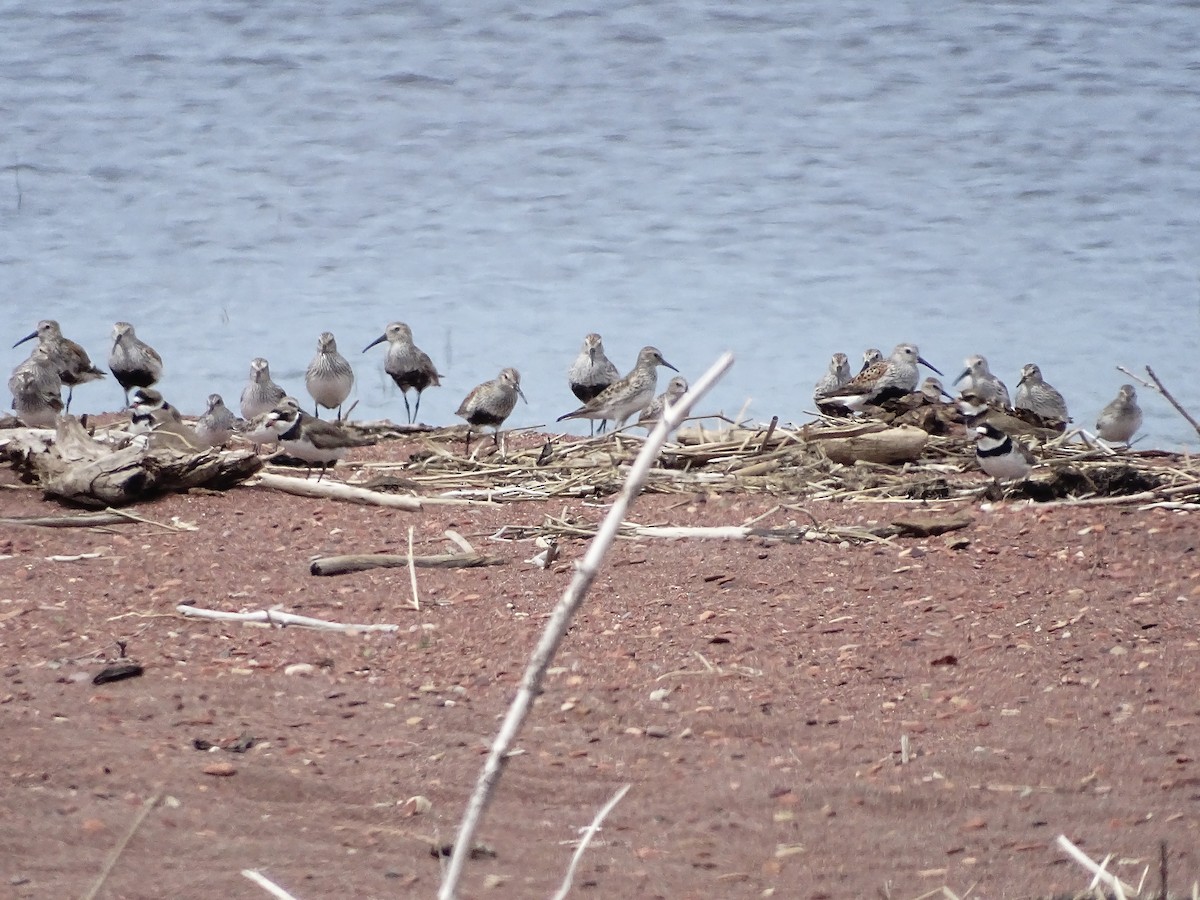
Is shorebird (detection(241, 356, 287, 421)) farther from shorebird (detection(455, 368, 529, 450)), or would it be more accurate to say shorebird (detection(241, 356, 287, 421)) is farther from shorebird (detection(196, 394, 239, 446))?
shorebird (detection(455, 368, 529, 450))

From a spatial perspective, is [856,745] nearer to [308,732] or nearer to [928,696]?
[928,696]

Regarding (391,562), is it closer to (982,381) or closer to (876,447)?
(876,447)

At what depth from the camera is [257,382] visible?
38.9 feet

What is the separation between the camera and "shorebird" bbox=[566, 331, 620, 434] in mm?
13141

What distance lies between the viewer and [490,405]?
34.7ft

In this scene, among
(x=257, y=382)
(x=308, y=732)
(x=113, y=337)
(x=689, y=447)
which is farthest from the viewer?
(x=113, y=337)

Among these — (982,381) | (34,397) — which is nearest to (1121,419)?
(982,381)

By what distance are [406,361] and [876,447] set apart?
17.4 feet

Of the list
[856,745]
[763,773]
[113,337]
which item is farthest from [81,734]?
[113,337]

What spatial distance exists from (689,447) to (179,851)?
549 cm

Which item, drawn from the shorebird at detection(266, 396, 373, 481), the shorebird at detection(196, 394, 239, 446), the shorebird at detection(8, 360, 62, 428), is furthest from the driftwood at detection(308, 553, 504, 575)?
the shorebird at detection(8, 360, 62, 428)

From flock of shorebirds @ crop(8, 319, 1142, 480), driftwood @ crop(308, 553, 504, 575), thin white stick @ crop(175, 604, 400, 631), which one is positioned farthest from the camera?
flock of shorebirds @ crop(8, 319, 1142, 480)

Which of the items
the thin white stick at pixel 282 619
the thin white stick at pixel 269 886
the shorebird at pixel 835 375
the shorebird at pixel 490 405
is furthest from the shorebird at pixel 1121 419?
the thin white stick at pixel 269 886

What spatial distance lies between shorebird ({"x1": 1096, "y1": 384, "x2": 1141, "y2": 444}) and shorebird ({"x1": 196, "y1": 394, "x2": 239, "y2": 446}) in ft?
20.8
